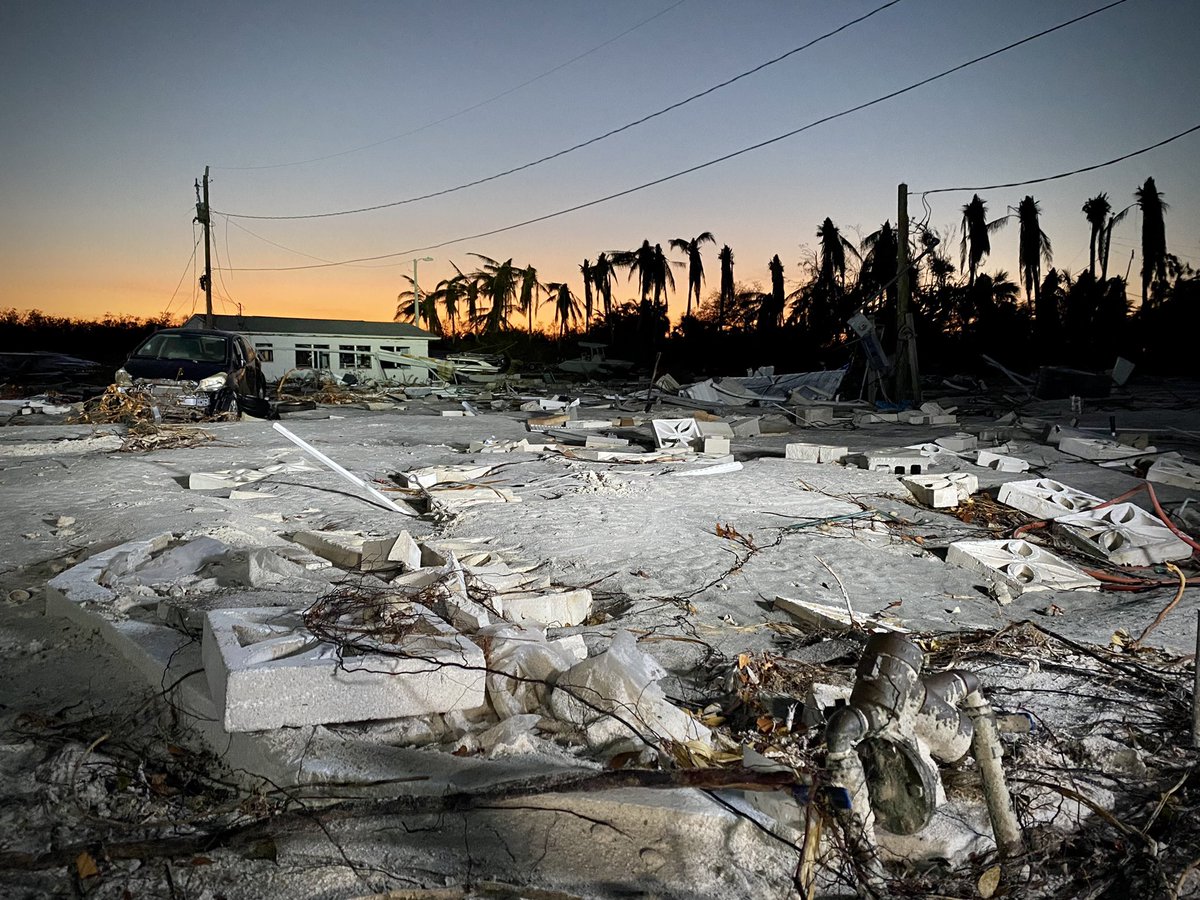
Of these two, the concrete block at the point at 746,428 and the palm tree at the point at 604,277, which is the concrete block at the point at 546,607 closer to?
the concrete block at the point at 746,428

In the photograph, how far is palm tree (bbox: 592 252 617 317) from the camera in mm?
54406

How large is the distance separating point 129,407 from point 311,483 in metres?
6.38

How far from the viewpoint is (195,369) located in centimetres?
1430

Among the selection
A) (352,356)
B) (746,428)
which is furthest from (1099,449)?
(352,356)

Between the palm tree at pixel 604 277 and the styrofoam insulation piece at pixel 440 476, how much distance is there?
1810 inches

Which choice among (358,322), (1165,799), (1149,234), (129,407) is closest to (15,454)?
(129,407)

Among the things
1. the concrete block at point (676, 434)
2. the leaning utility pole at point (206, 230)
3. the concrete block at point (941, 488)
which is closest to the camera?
the concrete block at point (941, 488)

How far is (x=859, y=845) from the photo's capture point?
2332mm

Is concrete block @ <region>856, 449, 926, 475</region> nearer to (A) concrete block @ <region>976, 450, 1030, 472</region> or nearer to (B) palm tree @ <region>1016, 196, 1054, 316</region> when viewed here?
(A) concrete block @ <region>976, 450, 1030, 472</region>

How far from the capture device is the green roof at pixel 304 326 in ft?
117

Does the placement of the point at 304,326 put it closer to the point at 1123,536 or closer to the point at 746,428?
the point at 746,428

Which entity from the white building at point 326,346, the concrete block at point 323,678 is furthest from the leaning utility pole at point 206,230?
the concrete block at point 323,678

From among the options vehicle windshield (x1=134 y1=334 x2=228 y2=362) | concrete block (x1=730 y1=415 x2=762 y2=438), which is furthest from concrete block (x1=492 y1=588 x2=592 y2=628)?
vehicle windshield (x1=134 y1=334 x2=228 y2=362)

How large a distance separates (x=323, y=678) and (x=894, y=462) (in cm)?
933
